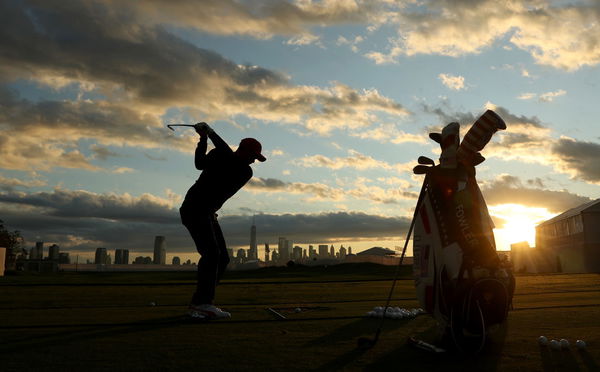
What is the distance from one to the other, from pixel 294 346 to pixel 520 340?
2.20 meters

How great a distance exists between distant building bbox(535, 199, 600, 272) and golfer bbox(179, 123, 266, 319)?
48.9 m

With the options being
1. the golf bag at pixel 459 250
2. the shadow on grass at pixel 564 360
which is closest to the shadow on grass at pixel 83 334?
the golf bag at pixel 459 250

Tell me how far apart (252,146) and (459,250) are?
3629 millimetres

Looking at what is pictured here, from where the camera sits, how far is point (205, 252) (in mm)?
7285

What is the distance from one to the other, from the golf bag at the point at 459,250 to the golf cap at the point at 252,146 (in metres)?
2.78

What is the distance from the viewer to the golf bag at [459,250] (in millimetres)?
4453

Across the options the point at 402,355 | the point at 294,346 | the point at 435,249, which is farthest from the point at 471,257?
the point at 294,346

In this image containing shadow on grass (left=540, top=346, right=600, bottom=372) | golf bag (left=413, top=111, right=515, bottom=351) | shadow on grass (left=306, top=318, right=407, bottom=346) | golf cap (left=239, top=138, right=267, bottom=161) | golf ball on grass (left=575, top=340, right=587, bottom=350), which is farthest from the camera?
golf cap (left=239, top=138, right=267, bottom=161)

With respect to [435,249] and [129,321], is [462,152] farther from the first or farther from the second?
[129,321]

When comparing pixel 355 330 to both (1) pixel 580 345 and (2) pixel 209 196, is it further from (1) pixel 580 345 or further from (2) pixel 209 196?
(2) pixel 209 196

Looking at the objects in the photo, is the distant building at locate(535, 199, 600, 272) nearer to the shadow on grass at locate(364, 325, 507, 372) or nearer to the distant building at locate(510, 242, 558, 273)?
the distant building at locate(510, 242, 558, 273)

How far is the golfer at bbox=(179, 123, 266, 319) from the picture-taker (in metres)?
7.21

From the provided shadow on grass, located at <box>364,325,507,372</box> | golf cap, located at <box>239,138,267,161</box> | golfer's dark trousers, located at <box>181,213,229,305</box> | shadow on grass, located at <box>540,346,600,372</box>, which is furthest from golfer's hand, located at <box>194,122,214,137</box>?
shadow on grass, located at <box>540,346,600,372</box>

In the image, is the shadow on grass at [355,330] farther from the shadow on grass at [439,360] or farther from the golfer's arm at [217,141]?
the golfer's arm at [217,141]
